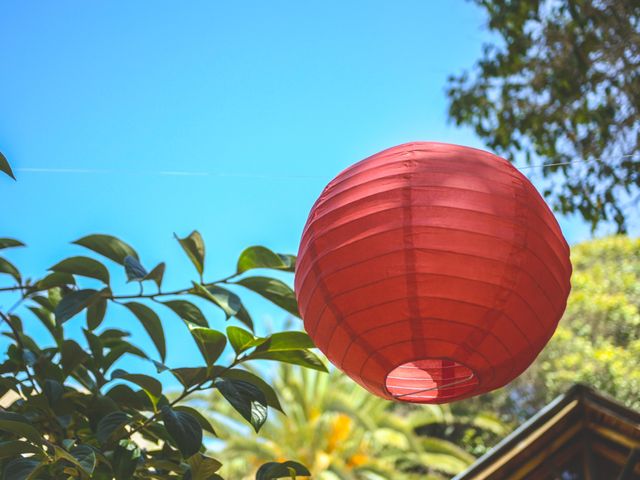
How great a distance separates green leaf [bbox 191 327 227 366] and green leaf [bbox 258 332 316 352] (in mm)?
106

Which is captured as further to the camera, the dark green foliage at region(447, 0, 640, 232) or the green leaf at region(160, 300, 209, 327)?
the dark green foliage at region(447, 0, 640, 232)

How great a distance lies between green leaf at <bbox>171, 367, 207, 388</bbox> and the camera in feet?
5.16

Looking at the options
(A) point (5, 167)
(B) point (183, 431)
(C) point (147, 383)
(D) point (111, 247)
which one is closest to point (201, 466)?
(B) point (183, 431)

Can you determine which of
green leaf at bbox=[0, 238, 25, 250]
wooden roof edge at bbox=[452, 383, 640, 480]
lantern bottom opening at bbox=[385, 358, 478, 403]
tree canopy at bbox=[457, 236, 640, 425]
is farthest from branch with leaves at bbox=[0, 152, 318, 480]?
tree canopy at bbox=[457, 236, 640, 425]

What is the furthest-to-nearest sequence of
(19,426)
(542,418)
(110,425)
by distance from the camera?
1. (542,418)
2. (110,425)
3. (19,426)

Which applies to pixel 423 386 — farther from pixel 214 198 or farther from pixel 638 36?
pixel 214 198

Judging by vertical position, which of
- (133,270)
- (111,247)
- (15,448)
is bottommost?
(15,448)

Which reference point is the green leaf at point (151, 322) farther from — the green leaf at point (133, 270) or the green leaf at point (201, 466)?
the green leaf at point (201, 466)

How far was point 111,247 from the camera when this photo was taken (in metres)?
1.78

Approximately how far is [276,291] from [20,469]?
0.70m

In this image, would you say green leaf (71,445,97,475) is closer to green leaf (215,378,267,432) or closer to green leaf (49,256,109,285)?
green leaf (215,378,267,432)

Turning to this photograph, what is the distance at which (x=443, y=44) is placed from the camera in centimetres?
644

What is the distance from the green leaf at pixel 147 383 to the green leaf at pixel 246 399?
160mm

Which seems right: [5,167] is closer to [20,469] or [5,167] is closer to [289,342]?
[20,469]
